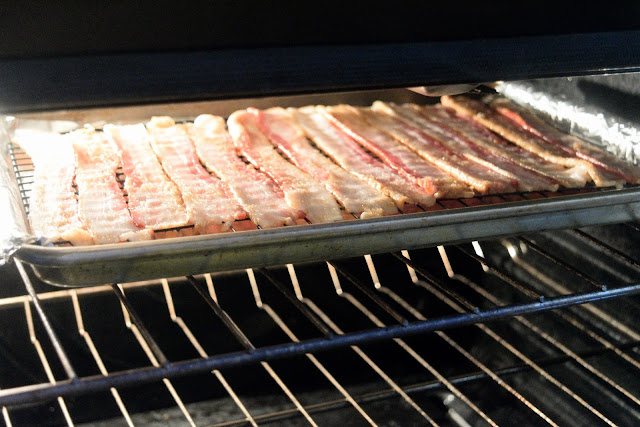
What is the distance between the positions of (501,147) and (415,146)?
338 millimetres

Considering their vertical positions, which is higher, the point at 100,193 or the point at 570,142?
the point at 570,142

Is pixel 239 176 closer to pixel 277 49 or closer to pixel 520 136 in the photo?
pixel 277 49

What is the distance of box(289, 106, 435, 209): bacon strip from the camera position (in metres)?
1.94

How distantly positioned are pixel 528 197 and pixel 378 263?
947 millimetres

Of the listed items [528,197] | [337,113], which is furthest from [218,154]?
[528,197]

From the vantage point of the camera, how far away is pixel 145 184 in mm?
1959

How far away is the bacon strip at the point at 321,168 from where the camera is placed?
73.9 inches

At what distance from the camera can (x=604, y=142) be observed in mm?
2453

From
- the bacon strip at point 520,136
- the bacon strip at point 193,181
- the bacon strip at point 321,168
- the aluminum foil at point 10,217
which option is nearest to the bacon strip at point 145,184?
the bacon strip at point 193,181

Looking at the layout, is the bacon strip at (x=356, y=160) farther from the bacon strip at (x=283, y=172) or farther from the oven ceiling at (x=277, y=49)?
the oven ceiling at (x=277, y=49)

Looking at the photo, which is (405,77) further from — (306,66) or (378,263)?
(378,263)

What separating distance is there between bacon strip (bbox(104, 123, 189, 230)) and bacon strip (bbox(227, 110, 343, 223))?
303 millimetres

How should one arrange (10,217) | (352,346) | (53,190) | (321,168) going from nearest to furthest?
(10,217) < (53,190) < (321,168) < (352,346)

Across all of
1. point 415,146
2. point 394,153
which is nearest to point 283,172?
point 394,153
